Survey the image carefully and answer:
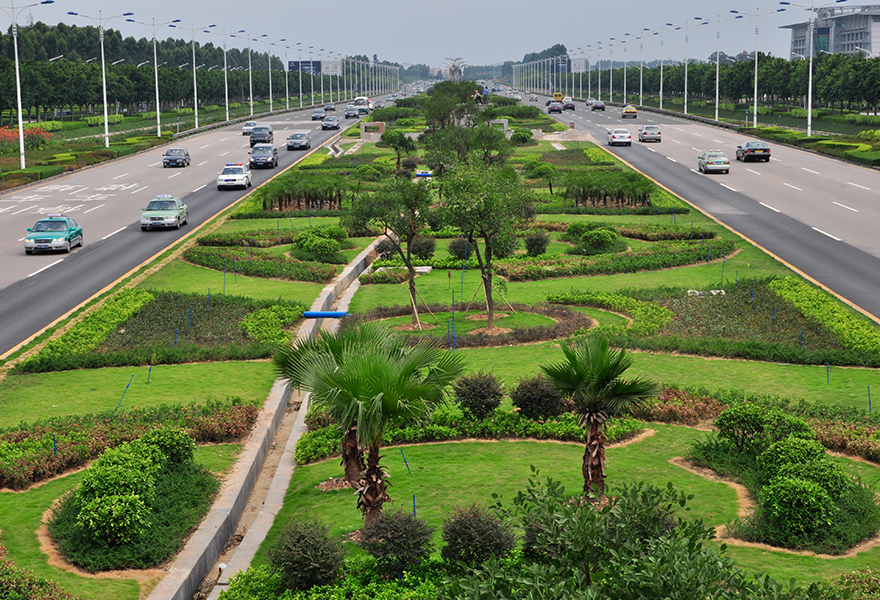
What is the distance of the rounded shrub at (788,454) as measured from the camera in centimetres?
1498

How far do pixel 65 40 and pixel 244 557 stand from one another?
15957 centimetres

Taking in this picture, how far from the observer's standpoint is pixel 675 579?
29.5 ft

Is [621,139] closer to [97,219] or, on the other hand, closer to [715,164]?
[715,164]

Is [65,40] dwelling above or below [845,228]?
above

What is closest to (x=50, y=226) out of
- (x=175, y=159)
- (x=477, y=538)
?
(x=175, y=159)

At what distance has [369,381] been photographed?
1254cm

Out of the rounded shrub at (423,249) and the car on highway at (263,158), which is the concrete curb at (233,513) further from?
the car on highway at (263,158)

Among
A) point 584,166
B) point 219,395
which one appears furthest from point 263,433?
point 584,166

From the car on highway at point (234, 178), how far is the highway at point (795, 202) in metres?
26.2

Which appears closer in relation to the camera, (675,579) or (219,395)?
(675,579)

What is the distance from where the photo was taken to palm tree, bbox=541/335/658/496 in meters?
13.5

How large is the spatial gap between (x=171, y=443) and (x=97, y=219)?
120 feet

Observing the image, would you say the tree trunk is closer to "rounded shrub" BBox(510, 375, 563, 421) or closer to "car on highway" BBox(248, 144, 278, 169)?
"rounded shrub" BBox(510, 375, 563, 421)

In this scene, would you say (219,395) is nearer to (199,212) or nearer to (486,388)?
(486,388)
